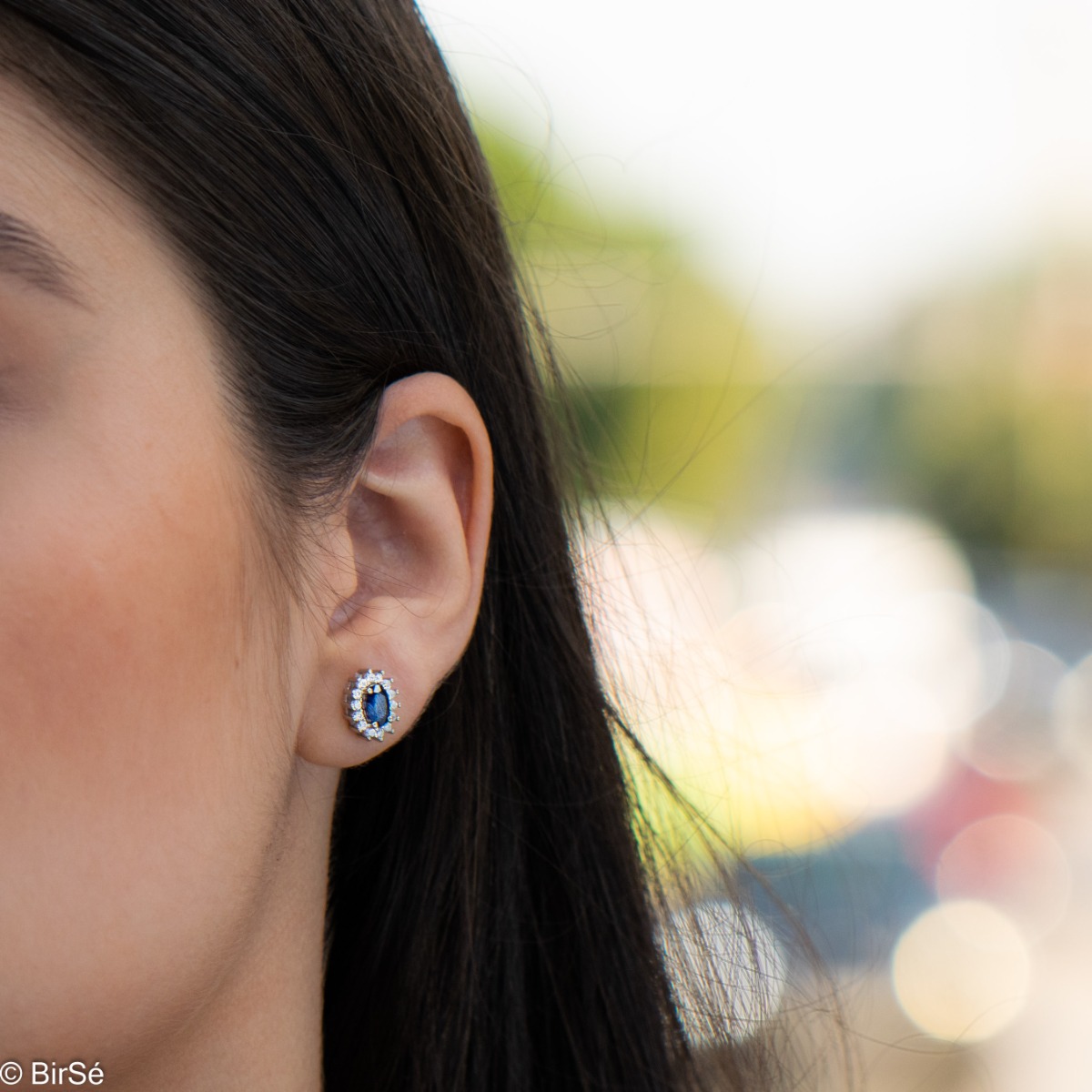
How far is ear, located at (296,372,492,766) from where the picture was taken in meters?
1.60

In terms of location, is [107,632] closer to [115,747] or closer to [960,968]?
[115,747]

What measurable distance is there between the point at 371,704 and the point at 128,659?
0.34 metres

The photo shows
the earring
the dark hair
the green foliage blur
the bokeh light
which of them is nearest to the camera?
the dark hair

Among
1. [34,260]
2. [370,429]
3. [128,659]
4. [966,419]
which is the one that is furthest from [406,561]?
[966,419]

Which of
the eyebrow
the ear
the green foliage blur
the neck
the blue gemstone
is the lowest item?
the neck

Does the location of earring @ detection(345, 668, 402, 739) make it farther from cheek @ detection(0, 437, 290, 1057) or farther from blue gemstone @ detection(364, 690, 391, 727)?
cheek @ detection(0, 437, 290, 1057)

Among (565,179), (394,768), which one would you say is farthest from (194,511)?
(565,179)

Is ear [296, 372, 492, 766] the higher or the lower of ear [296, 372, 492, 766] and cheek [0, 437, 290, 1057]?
the higher

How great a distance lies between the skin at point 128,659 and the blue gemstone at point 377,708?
3 centimetres

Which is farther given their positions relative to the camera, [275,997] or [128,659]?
[275,997]

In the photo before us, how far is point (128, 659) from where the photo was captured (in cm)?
135

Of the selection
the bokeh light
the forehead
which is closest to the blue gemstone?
the forehead

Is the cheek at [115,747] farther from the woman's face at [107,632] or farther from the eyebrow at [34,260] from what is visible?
the eyebrow at [34,260]

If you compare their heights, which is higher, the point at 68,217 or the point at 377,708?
the point at 68,217
